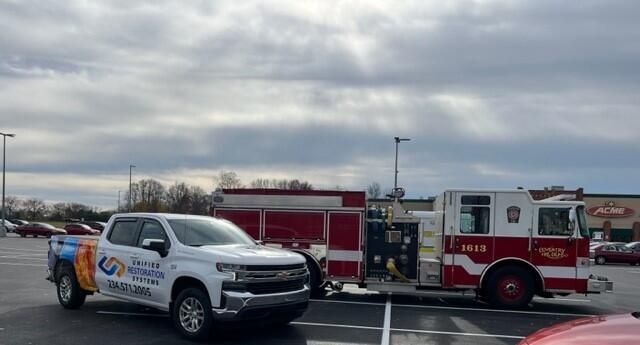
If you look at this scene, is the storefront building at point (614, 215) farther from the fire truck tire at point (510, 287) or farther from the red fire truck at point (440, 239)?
the fire truck tire at point (510, 287)

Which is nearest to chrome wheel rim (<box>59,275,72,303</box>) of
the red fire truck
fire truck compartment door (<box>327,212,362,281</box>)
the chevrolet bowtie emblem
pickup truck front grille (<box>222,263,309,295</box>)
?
the red fire truck

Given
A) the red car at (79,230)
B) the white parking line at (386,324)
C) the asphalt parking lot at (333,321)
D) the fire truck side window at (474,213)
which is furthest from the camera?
the red car at (79,230)

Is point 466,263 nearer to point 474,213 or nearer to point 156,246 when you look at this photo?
point 474,213

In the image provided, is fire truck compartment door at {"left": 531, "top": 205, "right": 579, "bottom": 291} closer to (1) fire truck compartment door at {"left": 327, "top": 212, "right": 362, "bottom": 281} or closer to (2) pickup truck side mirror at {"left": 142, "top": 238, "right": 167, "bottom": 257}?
(1) fire truck compartment door at {"left": 327, "top": 212, "right": 362, "bottom": 281}

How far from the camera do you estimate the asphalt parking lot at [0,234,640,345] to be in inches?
336

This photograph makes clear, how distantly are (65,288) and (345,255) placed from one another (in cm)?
594

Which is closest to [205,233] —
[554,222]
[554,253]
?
[554,253]

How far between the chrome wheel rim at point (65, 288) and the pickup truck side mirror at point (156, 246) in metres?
2.97

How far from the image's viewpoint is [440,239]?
13.4m

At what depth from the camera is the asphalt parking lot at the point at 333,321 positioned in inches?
336

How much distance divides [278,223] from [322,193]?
1.27 metres

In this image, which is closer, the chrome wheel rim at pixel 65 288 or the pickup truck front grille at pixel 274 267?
Result: the pickup truck front grille at pixel 274 267

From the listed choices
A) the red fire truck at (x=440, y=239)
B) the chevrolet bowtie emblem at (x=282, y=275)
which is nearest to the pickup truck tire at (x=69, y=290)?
the red fire truck at (x=440, y=239)

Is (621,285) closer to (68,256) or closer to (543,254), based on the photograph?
(543,254)
